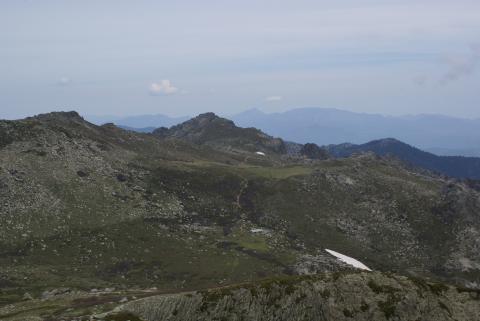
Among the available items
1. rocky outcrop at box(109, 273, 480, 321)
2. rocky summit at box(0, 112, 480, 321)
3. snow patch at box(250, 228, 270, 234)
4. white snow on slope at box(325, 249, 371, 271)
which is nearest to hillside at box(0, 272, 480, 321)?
rocky outcrop at box(109, 273, 480, 321)

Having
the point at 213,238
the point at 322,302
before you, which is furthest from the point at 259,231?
the point at 322,302

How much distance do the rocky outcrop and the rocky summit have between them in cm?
14

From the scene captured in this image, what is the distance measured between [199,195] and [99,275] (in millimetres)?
59734

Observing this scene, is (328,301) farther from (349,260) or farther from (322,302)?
(349,260)

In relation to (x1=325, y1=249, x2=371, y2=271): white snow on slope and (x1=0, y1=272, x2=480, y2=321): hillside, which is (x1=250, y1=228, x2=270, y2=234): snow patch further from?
(x1=0, y1=272, x2=480, y2=321): hillside

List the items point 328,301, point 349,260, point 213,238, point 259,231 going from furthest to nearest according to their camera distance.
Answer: point 259,231, point 213,238, point 349,260, point 328,301

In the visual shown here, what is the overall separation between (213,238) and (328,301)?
284 ft

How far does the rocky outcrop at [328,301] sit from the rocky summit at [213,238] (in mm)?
141

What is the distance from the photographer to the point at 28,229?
426ft

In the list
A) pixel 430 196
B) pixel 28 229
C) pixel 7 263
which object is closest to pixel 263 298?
pixel 7 263

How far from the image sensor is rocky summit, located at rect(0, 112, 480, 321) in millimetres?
61156

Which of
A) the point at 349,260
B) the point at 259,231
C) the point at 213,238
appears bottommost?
the point at 349,260

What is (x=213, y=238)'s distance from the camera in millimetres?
144750

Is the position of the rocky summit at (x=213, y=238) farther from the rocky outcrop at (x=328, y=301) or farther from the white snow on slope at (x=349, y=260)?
the white snow on slope at (x=349, y=260)
